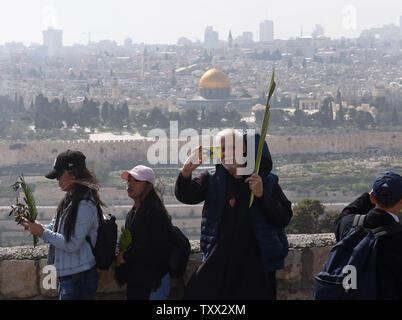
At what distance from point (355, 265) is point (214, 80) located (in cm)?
5345

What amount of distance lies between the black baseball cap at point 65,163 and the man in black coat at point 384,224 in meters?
0.70

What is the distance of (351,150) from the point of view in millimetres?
42469

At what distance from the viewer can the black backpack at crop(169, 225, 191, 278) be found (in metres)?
2.42

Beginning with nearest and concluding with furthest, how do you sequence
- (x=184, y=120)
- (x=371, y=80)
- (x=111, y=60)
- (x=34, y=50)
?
(x=184, y=120) < (x=371, y=80) < (x=111, y=60) < (x=34, y=50)

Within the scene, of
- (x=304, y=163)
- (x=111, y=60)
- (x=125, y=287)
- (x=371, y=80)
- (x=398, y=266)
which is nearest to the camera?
(x=398, y=266)

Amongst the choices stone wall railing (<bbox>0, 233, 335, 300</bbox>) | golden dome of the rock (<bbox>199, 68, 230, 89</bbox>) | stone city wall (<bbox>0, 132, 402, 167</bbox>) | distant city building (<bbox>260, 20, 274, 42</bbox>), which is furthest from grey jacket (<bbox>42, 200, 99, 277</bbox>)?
distant city building (<bbox>260, 20, 274, 42</bbox>)

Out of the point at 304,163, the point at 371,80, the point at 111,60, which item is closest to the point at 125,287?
the point at 304,163

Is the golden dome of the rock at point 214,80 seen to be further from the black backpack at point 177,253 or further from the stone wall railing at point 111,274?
the black backpack at point 177,253

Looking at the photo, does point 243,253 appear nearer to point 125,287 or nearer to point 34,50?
point 125,287

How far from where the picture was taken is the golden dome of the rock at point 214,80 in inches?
2162

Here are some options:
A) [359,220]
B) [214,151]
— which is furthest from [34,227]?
[359,220]

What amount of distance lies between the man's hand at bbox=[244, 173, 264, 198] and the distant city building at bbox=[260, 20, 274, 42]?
140 metres

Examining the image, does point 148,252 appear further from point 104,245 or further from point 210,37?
point 210,37
